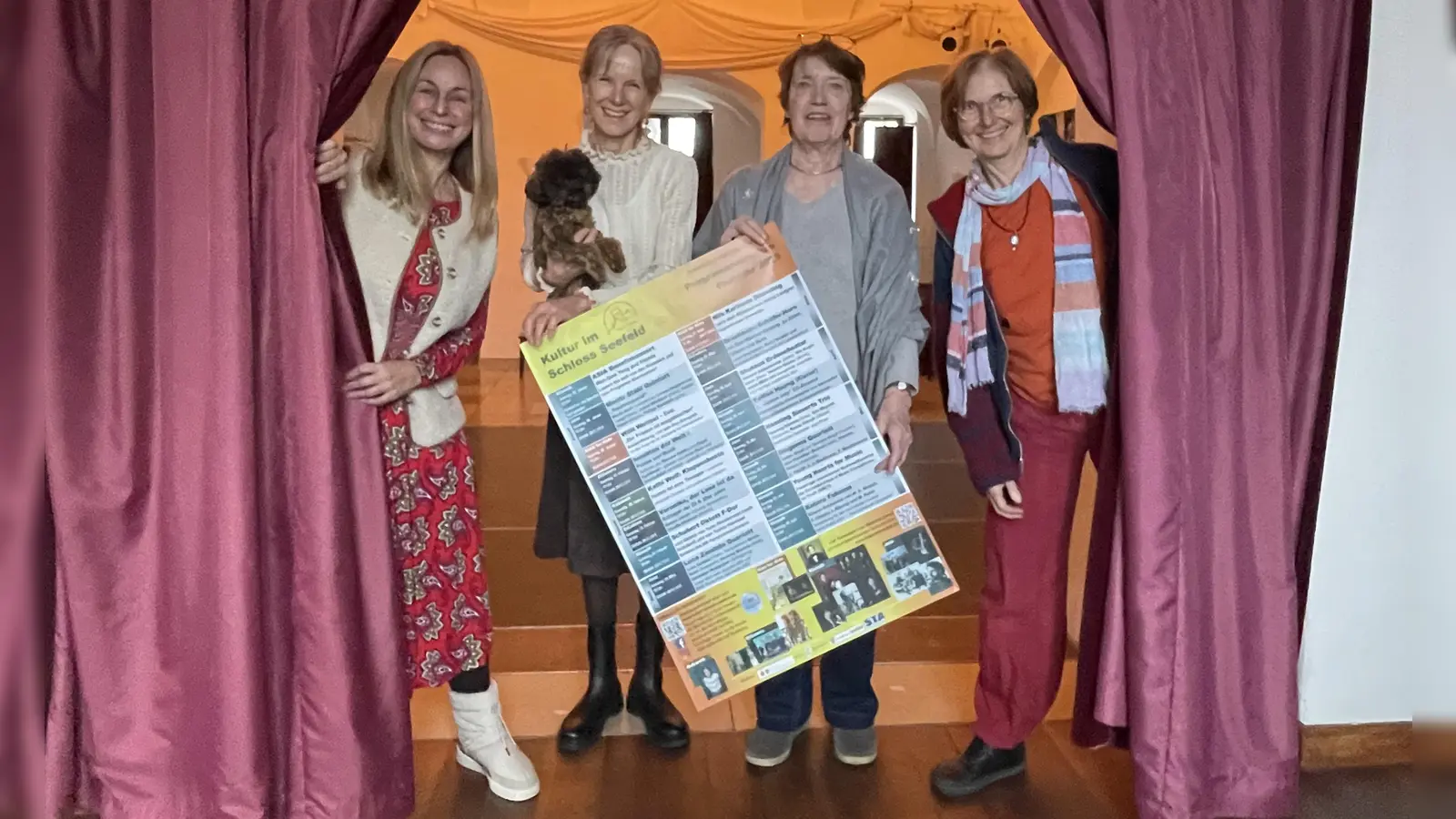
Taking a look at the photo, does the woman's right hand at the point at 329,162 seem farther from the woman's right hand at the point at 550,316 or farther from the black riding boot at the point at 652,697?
the black riding boot at the point at 652,697

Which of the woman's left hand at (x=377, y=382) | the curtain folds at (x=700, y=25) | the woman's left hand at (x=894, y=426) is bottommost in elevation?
the woman's left hand at (x=894, y=426)

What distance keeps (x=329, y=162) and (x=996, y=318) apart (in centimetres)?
112

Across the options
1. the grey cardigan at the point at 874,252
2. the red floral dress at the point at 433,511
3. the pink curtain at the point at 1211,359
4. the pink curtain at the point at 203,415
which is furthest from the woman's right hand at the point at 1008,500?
the pink curtain at the point at 203,415

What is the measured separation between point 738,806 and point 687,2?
18.0ft

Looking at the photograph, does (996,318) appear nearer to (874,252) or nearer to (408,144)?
(874,252)

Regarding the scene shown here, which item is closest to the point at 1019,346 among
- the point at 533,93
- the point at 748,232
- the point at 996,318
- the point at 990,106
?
the point at 996,318

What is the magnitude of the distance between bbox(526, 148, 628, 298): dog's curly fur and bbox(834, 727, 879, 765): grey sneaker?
40.2 inches

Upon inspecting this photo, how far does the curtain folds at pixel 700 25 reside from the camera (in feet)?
20.9

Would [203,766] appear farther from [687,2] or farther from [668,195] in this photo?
[687,2]

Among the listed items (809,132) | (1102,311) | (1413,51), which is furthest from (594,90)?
(1413,51)

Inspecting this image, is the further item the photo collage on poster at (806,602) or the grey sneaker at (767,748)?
the grey sneaker at (767,748)

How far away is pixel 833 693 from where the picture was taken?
2092 millimetres

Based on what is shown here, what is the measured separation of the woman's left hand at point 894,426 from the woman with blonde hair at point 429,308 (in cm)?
73

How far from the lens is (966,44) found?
6555 millimetres
